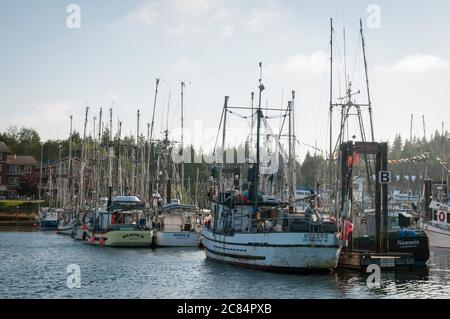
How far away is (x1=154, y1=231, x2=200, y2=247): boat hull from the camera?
70.1m

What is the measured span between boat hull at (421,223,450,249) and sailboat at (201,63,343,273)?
25182 mm

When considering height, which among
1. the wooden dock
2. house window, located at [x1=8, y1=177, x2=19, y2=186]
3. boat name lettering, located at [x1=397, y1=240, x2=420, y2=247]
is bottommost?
the wooden dock

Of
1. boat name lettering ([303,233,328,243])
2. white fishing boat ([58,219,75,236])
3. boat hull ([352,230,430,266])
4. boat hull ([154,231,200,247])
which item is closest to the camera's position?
boat name lettering ([303,233,328,243])

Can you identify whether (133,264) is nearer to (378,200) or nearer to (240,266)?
(240,266)

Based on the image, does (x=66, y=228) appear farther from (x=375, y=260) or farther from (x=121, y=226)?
(x=375, y=260)

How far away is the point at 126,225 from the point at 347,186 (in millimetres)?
33641

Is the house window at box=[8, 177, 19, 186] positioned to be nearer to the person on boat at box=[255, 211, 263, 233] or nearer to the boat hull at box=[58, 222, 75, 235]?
the boat hull at box=[58, 222, 75, 235]

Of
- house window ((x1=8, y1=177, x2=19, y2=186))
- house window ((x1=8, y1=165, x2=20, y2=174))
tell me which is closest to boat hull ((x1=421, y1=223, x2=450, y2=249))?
house window ((x1=8, y1=177, x2=19, y2=186))

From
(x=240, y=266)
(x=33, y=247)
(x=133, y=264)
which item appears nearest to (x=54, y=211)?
(x=33, y=247)

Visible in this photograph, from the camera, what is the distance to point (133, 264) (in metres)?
51.3

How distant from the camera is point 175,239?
70.1 meters

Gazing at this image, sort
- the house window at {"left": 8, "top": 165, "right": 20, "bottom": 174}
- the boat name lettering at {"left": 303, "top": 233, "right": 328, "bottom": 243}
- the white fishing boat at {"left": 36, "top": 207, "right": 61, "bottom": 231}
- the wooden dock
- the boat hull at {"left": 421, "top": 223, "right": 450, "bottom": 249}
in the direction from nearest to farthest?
1. the boat name lettering at {"left": 303, "top": 233, "right": 328, "bottom": 243}
2. the wooden dock
3. the boat hull at {"left": 421, "top": 223, "right": 450, "bottom": 249}
4. the white fishing boat at {"left": 36, "top": 207, "right": 61, "bottom": 231}
5. the house window at {"left": 8, "top": 165, "right": 20, "bottom": 174}

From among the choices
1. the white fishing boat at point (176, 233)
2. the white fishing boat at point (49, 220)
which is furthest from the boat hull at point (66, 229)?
the white fishing boat at point (176, 233)

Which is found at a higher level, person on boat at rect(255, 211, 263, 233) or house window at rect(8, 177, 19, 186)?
house window at rect(8, 177, 19, 186)
